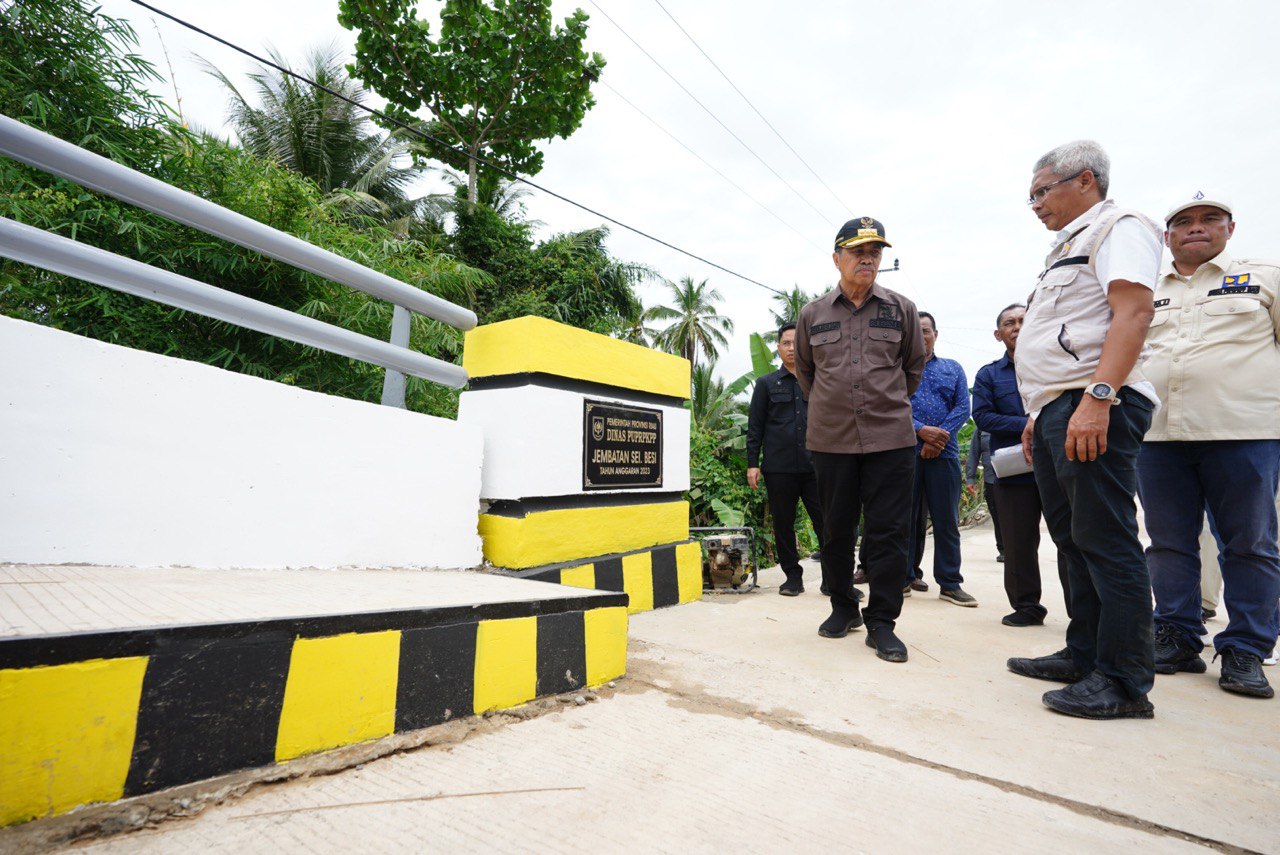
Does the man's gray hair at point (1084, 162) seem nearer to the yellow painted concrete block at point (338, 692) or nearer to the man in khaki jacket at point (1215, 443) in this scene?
the man in khaki jacket at point (1215, 443)

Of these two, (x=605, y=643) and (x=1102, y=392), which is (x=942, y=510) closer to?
(x=1102, y=392)

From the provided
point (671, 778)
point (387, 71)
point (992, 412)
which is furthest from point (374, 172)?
point (671, 778)

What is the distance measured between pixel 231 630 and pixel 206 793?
31 centimetres

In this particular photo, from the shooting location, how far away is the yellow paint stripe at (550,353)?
2.94m

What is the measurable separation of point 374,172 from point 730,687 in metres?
23.5

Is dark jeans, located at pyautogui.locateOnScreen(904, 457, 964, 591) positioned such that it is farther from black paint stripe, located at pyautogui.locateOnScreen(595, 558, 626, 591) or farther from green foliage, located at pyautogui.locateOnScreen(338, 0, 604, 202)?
green foliage, located at pyautogui.locateOnScreen(338, 0, 604, 202)

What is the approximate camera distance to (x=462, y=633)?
5.71 ft

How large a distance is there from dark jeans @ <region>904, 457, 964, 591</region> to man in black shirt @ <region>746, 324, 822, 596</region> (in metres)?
0.72

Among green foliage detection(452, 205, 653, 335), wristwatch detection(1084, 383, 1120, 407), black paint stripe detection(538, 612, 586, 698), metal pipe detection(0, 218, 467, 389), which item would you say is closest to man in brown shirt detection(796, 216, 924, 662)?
wristwatch detection(1084, 383, 1120, 407)

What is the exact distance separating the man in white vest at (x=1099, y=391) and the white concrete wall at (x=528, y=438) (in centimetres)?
194

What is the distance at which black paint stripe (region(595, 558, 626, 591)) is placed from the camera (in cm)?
315

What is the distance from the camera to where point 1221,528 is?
2.46 m

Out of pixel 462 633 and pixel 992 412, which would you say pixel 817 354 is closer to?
pixel 992 412

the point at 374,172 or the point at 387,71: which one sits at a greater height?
the point at 387,71
